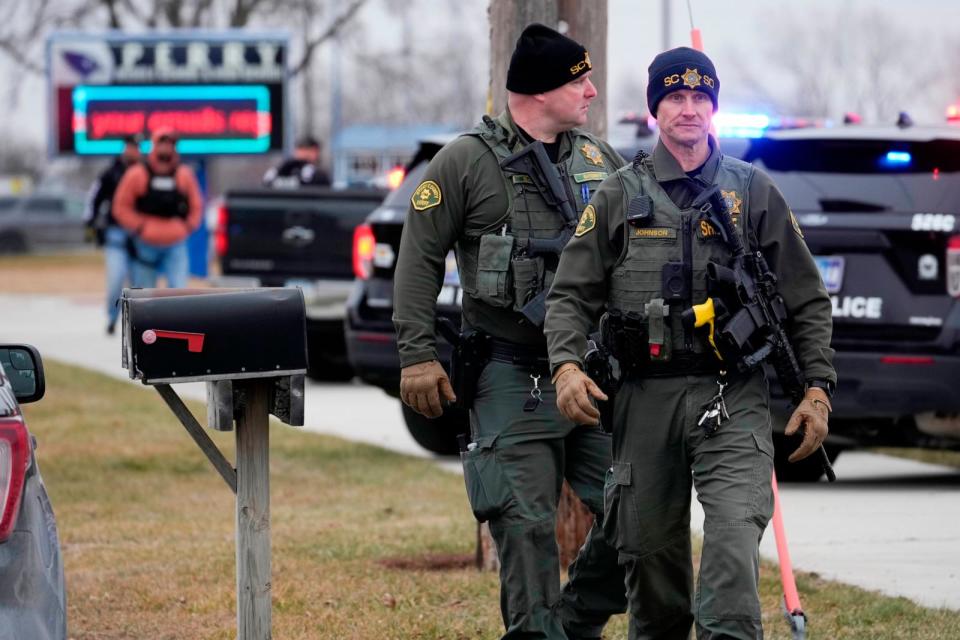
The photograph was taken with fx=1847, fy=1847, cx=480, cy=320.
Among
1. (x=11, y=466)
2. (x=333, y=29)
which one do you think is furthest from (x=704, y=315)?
(x=333, y=29)

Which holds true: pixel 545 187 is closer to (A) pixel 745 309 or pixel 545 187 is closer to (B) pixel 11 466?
(A) pixel 745 309

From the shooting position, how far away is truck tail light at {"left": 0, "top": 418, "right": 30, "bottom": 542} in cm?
324

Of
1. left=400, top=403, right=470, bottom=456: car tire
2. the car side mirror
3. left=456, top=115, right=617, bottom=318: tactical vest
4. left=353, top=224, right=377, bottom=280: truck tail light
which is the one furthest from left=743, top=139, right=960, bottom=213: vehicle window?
the car side mirror

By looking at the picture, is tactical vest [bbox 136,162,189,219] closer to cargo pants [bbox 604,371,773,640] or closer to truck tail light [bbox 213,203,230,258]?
truck tail light [bbox 213,203,230,258]

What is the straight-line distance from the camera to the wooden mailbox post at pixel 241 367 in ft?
14.7

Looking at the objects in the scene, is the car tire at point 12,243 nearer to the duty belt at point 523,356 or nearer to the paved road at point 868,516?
the paved road at point 868,516

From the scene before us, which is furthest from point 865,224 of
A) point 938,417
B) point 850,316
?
point 938,417

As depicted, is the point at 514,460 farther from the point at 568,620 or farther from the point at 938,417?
the point at 938,417

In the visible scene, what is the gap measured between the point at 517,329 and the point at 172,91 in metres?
20.1

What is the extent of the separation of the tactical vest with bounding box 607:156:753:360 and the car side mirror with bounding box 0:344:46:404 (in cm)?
153

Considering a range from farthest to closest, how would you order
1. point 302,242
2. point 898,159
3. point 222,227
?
point 222,227 < point 302,242 < point 898,159

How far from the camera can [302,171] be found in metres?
17.0

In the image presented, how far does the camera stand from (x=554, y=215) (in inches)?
200

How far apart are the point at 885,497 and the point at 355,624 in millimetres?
3421
